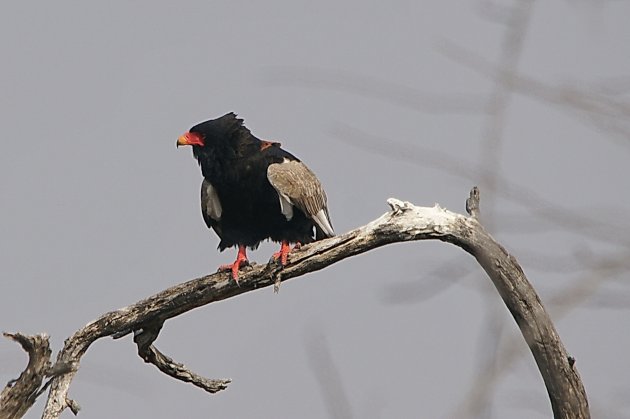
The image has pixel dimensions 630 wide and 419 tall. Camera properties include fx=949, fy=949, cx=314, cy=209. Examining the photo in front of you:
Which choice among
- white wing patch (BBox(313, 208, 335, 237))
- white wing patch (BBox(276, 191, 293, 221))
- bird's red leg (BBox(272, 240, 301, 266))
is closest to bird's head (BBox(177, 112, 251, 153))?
white wing patch (BBox(276, 191, 293, 221))

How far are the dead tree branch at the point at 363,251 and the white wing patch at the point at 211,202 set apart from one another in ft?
3.64

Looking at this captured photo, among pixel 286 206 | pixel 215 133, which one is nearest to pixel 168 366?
pixel 286 206

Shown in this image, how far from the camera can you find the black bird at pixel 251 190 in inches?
224

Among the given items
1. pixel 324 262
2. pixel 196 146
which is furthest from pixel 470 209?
pixel 196 146

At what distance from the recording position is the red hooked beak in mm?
6016

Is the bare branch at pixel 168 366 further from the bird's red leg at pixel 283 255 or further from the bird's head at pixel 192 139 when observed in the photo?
the bird's head at pixel 192 139

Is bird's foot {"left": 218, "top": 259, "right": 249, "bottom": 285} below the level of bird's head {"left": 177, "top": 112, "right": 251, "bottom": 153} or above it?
below

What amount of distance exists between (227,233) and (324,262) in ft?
4.74

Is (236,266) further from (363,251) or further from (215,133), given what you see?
(215,133)

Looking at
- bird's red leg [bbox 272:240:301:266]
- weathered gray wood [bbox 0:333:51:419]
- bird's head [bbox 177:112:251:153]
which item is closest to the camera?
weathered gray wood [bbox 0:333:51:419]

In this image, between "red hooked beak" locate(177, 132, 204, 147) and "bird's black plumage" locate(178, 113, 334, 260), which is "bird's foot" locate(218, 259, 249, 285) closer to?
"bird's black plumage" locate(178, 113, 334, 260)

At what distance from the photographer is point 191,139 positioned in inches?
238

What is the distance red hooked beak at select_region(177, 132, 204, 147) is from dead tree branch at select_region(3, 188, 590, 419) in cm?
136

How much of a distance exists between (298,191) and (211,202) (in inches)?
26.7
